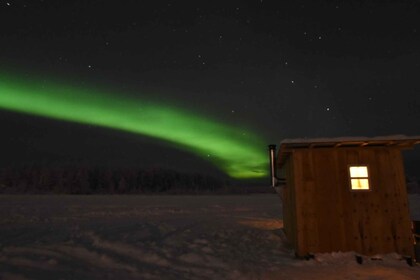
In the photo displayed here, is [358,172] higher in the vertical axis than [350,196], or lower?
higher

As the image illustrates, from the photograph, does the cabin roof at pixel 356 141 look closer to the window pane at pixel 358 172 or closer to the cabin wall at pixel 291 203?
the window pane at pixel 358 172

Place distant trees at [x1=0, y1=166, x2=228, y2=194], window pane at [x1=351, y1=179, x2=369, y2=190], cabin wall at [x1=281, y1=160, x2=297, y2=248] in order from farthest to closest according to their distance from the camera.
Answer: distant trees at [x1=0, y1=166, x2=228, y2=194] → cabin wall at [x1=281, y1=160, x2=297, y2=248] → window pane at [x1=351, y1=179, x2=369, y2=190]

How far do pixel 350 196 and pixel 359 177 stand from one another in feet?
2.07

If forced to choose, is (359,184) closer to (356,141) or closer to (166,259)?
(356,141)

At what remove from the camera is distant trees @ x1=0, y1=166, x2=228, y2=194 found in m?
98.1

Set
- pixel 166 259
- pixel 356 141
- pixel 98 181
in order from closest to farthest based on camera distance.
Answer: pixel 166 259 < pixel 356 141 < pixel 98 181

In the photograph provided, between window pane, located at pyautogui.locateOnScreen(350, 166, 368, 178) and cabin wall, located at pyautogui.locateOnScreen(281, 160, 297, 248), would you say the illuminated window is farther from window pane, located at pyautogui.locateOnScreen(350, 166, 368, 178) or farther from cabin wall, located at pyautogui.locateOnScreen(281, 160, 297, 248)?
cabin wall, located at pyautogui.locateOnScreen(281, 160, 297, 248)

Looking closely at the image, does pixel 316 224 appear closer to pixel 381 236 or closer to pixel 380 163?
pixel 381 236

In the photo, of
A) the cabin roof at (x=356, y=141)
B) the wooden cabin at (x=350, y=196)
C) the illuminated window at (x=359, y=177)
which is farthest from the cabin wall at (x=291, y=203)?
the illuminated window at (x=359, y=177)

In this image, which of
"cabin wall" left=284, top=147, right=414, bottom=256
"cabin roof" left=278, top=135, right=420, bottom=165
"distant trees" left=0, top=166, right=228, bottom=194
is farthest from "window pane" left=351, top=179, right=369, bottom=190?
"distant trees" left=0, top=166, right=228, bottom=194

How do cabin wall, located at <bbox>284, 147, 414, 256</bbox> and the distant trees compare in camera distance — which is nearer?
cabin wall, located at <bbox>284, 147, 414, 256</bbox>

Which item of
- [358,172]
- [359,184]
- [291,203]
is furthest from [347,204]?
[291,203]

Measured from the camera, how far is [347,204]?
973 centimetres

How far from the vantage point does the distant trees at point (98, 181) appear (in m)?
98.1
